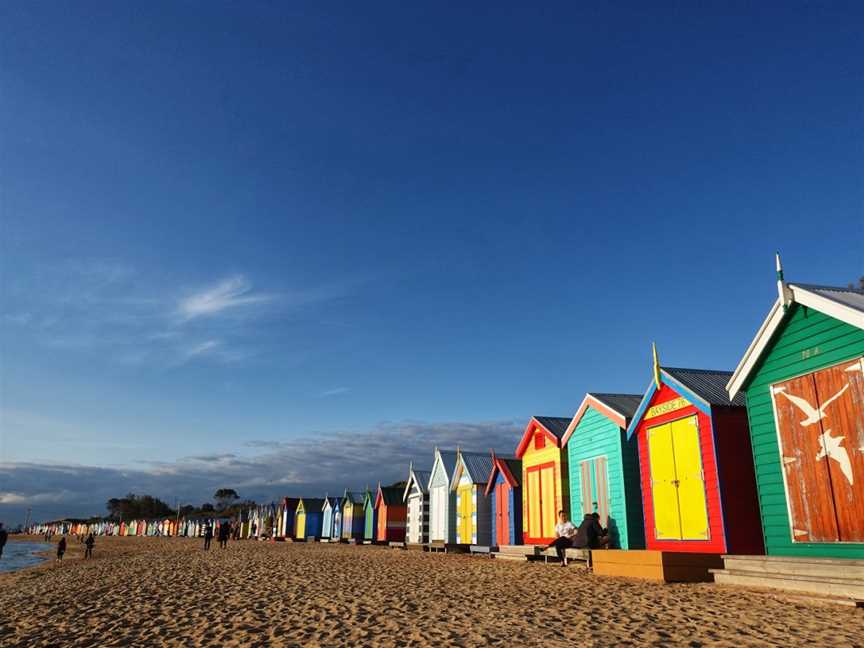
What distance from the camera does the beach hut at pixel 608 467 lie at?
1674cm

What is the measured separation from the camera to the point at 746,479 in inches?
529

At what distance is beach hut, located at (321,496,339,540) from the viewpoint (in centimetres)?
5625

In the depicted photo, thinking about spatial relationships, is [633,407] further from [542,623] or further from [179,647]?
[179,647]

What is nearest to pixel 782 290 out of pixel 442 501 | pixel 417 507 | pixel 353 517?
pixel 442 501

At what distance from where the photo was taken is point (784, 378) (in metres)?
11.2

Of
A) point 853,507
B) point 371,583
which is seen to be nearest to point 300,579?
point 371,583

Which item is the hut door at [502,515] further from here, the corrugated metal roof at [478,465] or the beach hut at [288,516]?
the beach hut at [288,516]

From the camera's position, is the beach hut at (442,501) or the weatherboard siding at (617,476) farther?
the beach hut at (442,501)

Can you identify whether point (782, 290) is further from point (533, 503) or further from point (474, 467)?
point (474, 467)

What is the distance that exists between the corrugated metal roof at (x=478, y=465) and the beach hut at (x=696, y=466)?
45.6ft

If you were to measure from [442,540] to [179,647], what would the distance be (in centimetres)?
2678

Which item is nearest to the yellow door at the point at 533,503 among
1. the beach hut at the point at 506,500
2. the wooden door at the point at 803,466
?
the beach hut at the point at 506,500

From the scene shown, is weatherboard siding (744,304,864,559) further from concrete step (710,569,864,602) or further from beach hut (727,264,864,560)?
concrete step (710,569,864,602)

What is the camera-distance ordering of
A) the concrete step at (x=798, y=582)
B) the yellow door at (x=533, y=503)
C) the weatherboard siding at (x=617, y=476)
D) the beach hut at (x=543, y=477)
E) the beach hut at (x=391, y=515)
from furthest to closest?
the beach hut at (x=391, y=515) < the yellow door at (x=533, y=503) < the beach hut at (x=543, y=477) < the weatherboard siding at (x=617, y=476) < the concrete step at (x=798, y=582)
